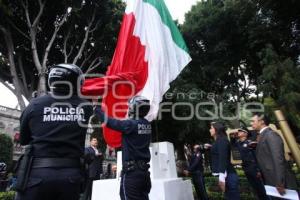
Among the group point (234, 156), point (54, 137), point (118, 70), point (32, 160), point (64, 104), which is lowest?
point (32, 160)

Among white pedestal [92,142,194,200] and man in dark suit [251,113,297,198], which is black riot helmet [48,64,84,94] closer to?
man in dark suit [251,113,297,198]

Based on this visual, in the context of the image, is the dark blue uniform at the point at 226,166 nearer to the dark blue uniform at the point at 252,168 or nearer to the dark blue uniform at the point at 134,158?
the dark blue uniform at the point at 252,168

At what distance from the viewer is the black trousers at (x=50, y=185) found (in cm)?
255

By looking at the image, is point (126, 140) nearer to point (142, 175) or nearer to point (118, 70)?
point (142, 175)

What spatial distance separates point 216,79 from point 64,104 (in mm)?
18884

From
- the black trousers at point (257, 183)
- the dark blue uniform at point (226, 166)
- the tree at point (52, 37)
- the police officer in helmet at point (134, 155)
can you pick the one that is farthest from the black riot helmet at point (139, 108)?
the tree at point (52, 37)

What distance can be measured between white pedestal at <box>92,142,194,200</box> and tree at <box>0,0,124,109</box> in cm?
939

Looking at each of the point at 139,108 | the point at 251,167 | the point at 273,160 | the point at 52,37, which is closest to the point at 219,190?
the point at 251,167

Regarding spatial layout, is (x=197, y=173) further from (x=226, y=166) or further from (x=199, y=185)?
(x=226, y=166)

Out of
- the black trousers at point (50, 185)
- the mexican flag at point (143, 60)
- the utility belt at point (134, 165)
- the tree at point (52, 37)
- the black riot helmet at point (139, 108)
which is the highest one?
the tree at point (52, 37)

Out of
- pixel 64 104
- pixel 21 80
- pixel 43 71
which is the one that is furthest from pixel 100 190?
Answer: pixel 21 80

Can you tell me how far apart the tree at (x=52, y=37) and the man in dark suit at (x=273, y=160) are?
1254cm

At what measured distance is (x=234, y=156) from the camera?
8.50 meters

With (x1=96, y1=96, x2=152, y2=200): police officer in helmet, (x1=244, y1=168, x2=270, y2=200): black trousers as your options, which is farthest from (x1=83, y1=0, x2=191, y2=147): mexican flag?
(x1=96, y1=96, x2=152, y2=200): police officer in helmet
